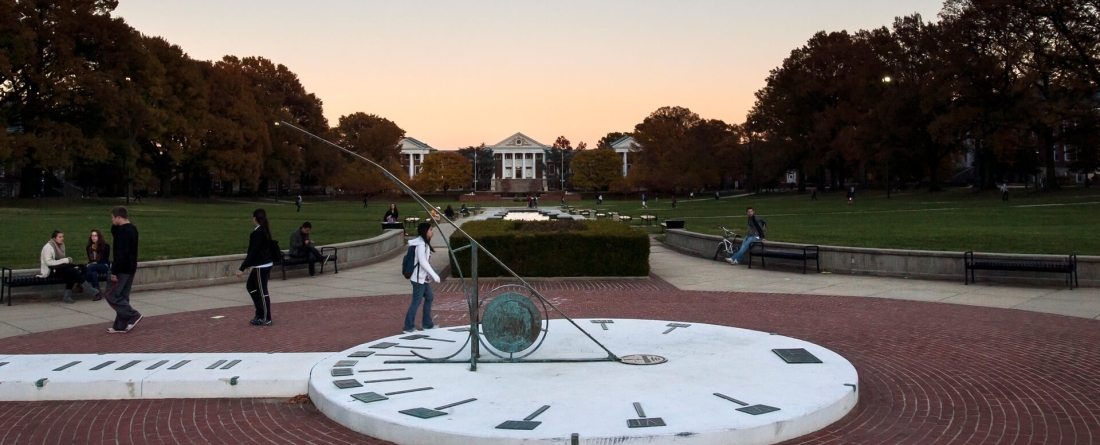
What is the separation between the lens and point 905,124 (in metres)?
57.0

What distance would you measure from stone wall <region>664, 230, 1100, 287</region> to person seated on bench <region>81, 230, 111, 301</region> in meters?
14.6

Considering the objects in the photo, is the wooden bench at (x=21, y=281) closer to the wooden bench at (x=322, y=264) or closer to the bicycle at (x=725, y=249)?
the wooden bench at (x=322, y=264)

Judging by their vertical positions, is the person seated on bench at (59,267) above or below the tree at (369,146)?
below

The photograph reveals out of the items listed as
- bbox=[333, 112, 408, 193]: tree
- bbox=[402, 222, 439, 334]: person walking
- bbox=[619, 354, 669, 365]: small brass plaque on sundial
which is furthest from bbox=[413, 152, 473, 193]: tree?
bbox=[619, 354, 669, 365]: small brass plaque on sundial

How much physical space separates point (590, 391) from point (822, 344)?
4158 millimetres

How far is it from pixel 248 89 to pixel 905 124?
202 feet

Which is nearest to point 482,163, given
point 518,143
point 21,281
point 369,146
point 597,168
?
point 518,143

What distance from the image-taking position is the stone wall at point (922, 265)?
14.5m

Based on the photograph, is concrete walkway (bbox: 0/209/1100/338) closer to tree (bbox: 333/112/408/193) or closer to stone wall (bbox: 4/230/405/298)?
stone wall (bbox: 4/230/405/298)

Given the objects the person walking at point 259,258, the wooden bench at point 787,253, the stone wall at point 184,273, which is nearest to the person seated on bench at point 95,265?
the stone wall at point 184,273

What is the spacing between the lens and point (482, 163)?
6496 inches

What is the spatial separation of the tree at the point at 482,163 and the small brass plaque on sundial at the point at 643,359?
511 feet

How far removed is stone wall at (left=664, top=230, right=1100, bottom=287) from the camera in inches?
570

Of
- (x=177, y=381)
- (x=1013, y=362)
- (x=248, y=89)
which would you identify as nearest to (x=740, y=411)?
(x=1013, y=362)
